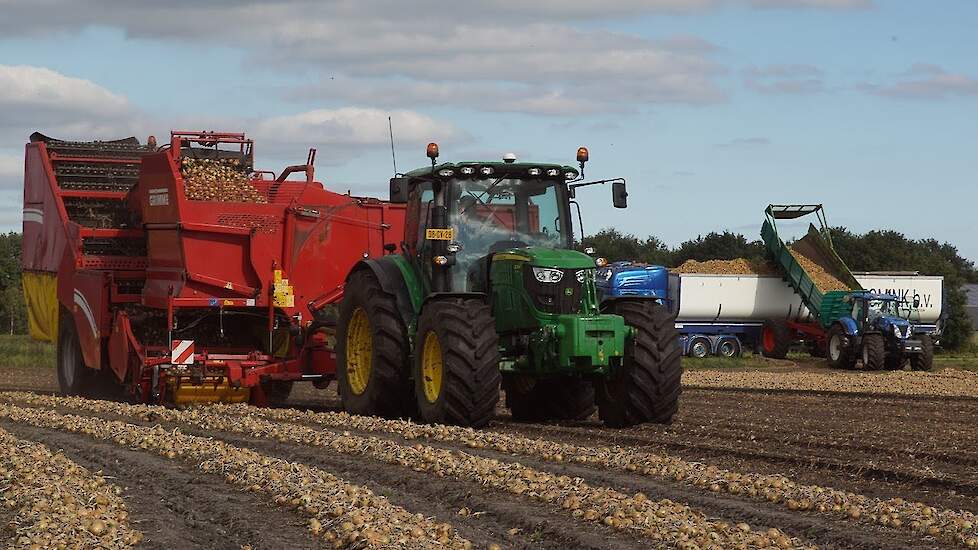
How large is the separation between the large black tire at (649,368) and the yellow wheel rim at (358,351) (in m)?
2.67

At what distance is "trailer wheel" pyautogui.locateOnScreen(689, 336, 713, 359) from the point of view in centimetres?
3609

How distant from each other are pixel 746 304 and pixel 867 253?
104 feet

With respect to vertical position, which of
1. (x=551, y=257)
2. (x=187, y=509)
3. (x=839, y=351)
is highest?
(x=551, y=257)

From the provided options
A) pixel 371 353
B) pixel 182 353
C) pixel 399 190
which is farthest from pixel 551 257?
pixel 182 353

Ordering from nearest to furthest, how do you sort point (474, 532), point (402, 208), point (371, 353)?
point (474, 532) < point (371, 353) < point (402, 208)

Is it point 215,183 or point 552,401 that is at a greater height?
point 215,183

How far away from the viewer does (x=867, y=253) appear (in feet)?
218

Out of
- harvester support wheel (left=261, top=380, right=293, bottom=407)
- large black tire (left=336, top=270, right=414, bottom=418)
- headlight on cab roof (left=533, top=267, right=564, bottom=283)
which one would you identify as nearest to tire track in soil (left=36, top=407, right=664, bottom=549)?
large black tire (left=336, top=270, right=414, bottom=418)

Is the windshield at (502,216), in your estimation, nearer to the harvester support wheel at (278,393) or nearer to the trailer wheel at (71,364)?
the harvester support wheel at (278,393)

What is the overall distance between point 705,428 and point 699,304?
23.4m

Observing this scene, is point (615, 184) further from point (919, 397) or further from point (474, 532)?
point (919, 397)

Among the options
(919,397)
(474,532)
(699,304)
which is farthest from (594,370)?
(699,304)

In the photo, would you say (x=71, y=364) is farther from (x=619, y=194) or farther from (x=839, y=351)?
(x=839, y=351)

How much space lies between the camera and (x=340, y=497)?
816cm
